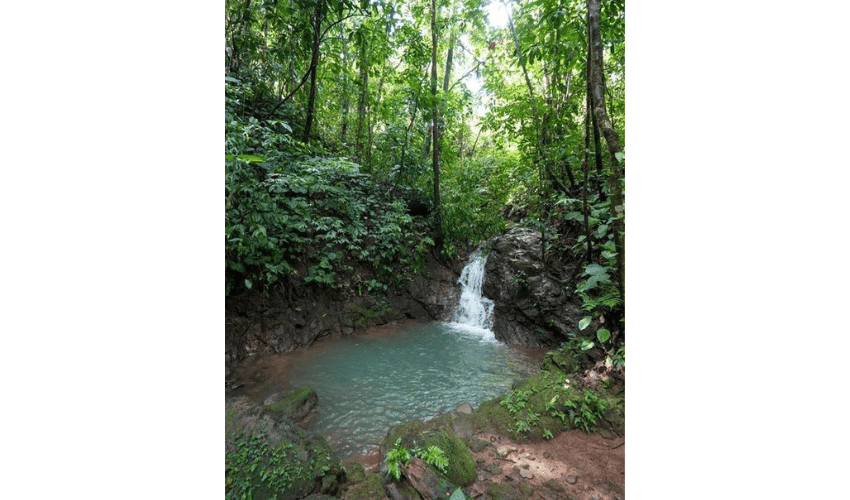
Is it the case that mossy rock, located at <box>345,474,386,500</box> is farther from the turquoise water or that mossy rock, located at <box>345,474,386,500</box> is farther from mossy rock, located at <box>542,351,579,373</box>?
mossy rock, located at <box>542,351,579,373</box>

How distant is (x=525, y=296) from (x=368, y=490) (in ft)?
14.3

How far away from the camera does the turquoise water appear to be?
139 inches

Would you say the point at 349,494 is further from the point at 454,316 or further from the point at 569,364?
the point at 454,316

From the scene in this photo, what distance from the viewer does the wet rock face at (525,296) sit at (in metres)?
5.39

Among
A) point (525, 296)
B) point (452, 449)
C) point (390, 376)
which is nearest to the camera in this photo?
point (452, 449)

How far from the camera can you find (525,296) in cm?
589

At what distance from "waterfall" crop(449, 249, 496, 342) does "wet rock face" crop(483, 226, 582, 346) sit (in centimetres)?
20

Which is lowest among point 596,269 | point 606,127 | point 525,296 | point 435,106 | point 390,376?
point 390,376

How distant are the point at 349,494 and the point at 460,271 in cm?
572

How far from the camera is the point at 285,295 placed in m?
5.50

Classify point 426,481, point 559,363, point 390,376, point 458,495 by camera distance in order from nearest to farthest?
point 458,495 < point 426,481 < point 559,363 < point 390,376

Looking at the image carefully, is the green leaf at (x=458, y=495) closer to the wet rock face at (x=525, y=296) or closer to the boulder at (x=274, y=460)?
the boulder at (x=274, y=460)

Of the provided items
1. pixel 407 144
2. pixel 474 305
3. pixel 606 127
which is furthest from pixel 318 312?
pixel 606 127

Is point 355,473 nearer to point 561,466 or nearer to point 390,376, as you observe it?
point 561,466
